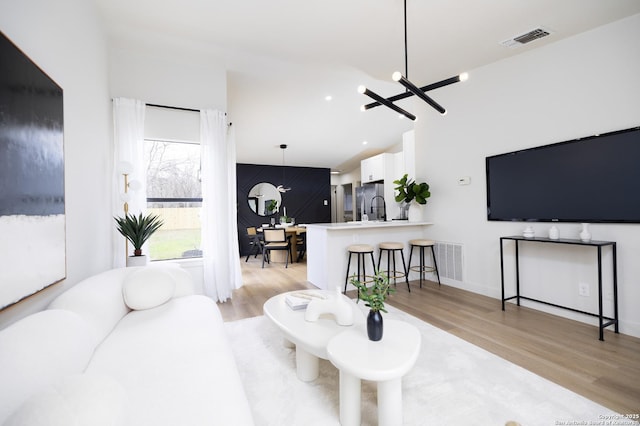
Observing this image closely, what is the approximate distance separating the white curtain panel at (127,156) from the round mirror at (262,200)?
4.90 m

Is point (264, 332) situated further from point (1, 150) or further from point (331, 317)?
point (1, 150)

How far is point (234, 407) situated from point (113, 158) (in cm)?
322

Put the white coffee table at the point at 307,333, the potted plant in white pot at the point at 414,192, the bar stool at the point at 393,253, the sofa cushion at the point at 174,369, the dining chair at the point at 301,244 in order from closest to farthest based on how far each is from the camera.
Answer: the sofa cushion at the point at 174,369, the white coffee table at the point at 307,333, the bar stool at the point at 393,253, the potted plant in white pot at the point at 414,192, the dining chair at the point at 301,244

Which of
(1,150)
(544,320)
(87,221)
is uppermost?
(1,150)

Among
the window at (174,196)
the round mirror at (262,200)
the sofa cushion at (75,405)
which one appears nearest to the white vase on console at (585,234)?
Result: the sofa cushion at (75,405)

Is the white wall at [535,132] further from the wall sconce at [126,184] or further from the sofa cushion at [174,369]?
the wall sconce at [126,184]

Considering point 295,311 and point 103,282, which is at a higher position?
point 103,282

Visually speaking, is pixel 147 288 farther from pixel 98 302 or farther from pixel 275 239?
pixel 275 239

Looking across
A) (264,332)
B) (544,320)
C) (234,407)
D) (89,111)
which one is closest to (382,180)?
(544,320)

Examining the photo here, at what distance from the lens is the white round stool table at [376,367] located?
1.27m

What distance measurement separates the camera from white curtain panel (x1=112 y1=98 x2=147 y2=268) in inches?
122

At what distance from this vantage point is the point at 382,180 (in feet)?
23.4

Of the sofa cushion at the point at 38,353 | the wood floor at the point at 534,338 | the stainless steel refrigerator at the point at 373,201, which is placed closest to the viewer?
the sofa cushion at the point at 38,353

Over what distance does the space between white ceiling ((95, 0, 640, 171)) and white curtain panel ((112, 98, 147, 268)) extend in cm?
73
